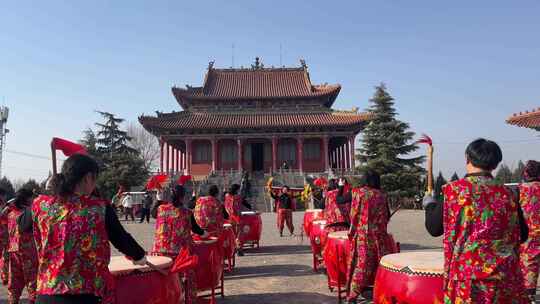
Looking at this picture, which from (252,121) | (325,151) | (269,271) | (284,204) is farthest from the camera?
(252,121)

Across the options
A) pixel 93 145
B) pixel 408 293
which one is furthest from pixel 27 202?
pixel 93 145

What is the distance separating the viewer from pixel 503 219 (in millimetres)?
2230

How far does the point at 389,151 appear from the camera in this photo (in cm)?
2394

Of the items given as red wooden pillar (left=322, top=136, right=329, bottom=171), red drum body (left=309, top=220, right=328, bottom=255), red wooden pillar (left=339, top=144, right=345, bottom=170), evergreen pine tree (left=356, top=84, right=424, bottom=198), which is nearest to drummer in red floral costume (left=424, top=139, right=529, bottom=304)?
red drum body (left=309, top=220, right=328, bottom=255)

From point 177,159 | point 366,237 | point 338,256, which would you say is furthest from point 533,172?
point 177,159

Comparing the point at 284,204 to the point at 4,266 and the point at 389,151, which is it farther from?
the point at 389,151

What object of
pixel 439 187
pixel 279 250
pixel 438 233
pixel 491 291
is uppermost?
pixel 439 187

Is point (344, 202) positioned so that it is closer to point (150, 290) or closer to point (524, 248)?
point (524, 248)

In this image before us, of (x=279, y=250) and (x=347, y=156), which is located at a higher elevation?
(x=347, y=156)

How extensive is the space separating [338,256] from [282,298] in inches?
39.0

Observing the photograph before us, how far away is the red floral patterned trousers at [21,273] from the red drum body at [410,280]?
363 cm

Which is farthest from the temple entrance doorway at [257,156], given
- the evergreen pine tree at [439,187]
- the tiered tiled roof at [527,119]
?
the evergreen pine tree at [439,187]

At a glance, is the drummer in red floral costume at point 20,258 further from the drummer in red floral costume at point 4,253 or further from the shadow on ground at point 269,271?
the shadow on ground at point 269,271

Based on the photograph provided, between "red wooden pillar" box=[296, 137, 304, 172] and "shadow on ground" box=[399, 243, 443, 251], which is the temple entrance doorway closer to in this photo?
"red wooden pillar" box=[296, 137, 304, 172]
